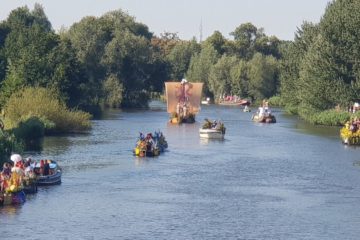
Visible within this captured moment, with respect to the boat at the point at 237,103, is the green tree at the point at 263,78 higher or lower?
higher

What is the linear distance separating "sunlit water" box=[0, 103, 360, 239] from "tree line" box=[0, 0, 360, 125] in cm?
1870

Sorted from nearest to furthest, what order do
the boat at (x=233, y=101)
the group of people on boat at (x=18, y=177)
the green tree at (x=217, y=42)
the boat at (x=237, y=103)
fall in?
the group of people on boat at (x=18, y=177) < the boat at (x=237, y=103) < the boat at (x=233, y=101) < the green tree at (x=217, y=42)

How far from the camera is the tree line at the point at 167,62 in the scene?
303 feet

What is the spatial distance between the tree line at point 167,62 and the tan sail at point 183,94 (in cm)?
827

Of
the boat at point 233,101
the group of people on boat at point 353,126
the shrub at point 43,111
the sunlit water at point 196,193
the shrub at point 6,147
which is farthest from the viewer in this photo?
the boat at point 233,101

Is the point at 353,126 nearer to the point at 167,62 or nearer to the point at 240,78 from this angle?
the point at 167,62

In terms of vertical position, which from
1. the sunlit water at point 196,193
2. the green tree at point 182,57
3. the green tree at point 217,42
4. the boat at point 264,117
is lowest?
the sunlit water at point 196,193

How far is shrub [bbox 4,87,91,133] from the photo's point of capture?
2940 inches

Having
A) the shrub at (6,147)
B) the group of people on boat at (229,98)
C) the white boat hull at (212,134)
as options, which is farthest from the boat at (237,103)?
the shrub at (6,147)

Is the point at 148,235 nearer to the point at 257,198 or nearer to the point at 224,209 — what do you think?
the point at 224,209

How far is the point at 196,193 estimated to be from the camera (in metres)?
46.9

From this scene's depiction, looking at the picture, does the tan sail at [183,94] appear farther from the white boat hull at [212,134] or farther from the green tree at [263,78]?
the green tree at [263,78]

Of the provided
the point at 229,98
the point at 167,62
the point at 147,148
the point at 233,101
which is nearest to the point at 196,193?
the point at 147,148

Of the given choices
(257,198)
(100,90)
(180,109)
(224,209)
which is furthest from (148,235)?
(100,90)
